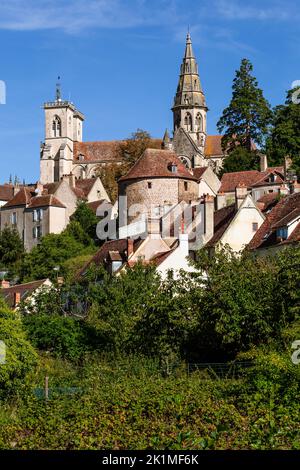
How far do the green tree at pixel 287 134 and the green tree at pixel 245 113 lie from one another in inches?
144

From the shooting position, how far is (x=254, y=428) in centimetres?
2033

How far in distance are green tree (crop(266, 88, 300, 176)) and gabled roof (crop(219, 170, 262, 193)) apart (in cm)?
343

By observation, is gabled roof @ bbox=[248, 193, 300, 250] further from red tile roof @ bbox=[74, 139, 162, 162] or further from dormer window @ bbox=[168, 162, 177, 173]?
red tile roof @ bbox=[74, 139, 162, 162]

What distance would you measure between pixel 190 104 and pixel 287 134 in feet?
134

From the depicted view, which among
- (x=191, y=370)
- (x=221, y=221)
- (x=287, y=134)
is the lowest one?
(x=191, y=370)

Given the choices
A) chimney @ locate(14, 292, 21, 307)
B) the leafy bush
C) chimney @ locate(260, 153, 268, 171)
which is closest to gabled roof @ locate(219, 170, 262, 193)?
chimney @ locate(260, 153, 268, 171)

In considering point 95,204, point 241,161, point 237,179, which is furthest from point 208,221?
point 241,161

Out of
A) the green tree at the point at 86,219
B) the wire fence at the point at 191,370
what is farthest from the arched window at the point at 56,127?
the wire fence at the point at 191,370

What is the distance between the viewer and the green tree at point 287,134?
80312 millimetres

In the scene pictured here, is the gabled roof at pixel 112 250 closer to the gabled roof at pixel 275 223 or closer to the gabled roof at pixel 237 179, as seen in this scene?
the gabled roof at pixel 275 223

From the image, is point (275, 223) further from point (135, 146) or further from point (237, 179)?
point (135, 146)

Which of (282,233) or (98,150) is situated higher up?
(98,150)

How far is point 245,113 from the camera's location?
284ft

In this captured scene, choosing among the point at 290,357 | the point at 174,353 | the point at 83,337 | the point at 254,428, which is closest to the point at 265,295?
the point at 174,353
